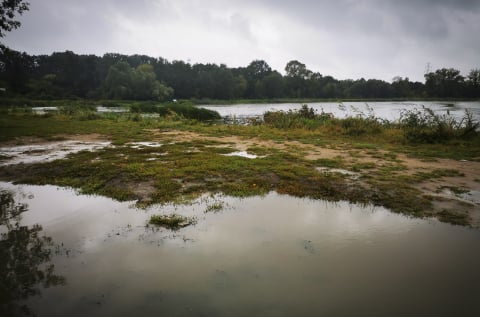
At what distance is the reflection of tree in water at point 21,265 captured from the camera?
110 inches

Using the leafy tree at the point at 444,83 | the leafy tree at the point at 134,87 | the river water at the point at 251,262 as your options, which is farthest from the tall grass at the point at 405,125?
the leafy tree at the point at 444,83

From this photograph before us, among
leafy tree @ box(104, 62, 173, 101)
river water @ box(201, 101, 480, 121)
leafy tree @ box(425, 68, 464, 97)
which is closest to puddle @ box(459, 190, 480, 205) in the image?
river water @ box(201, 101, 480, 121)

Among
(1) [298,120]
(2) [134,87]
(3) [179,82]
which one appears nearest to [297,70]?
(3) [179,82]

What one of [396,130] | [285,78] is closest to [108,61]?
[285,78]

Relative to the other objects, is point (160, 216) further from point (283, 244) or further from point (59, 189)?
point (59, 189)

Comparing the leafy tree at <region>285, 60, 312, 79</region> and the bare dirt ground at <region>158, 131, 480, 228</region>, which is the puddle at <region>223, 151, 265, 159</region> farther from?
the leafy tree at <region>285, 60, 312, 79</region>

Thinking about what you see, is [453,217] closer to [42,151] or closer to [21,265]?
[21,265]

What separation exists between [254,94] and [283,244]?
12698cm

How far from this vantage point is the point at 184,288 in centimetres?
297

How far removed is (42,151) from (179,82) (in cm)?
11313

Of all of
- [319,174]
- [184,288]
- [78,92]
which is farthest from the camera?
[78,92]

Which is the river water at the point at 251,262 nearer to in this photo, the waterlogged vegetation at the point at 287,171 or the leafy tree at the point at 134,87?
the waterlogged vegetation at the point at 287,171

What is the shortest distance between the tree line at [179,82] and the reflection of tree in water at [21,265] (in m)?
74.9

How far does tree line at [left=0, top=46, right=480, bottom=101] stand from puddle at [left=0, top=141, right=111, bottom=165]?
66.8 m
